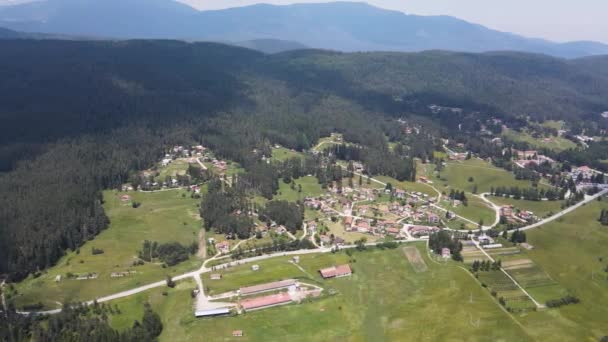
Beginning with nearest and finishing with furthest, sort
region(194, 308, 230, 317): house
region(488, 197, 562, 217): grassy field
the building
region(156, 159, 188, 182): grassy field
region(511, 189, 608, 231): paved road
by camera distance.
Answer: region(194, 308, 230, 317): house → the building → region(511, 189, 608, 231): paved road → region(488, 197, 562, 217): grassy field → region(156, 159, 188, 182): grassy field

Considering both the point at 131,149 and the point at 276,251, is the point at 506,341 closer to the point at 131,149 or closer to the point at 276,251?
the point at 276,251

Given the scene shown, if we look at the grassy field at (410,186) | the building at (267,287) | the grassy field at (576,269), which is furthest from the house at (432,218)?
the building at (267,287)

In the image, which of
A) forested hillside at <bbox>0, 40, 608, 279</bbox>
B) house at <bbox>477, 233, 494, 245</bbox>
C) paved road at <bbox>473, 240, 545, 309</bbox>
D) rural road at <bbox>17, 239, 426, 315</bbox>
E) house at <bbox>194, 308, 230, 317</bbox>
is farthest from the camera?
house at <bbox>477, 233, 494, 245</bbox>

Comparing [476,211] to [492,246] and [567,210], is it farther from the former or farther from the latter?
[567,210]

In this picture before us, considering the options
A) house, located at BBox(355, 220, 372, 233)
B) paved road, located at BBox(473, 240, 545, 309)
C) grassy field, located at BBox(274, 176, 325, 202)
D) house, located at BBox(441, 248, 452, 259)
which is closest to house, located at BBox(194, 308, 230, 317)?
house, located at BBox(355, 220, 372, 233)

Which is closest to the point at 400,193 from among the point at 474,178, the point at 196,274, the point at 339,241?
the point at 474,178

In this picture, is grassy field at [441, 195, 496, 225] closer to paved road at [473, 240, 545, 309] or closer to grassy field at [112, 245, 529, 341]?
paved road at [473, 240, 545, 309]
